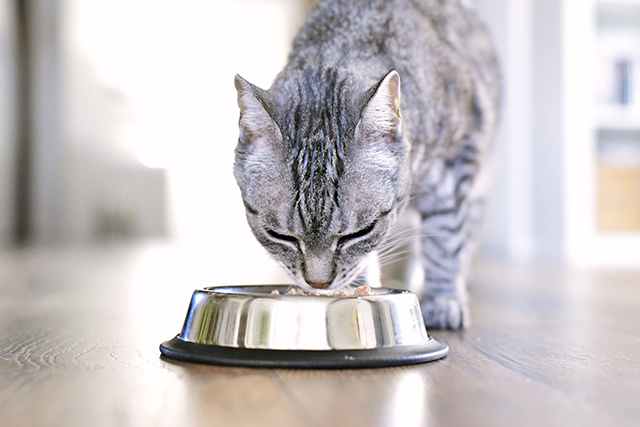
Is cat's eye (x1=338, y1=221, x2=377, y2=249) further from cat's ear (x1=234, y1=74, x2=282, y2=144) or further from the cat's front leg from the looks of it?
the cat's front leg

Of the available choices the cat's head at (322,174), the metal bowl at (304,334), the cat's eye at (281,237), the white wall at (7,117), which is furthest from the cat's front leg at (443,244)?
the white wall at (7,117)

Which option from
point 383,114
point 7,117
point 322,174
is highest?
point 7,117

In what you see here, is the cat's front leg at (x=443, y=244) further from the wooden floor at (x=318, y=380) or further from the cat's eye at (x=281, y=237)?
the cat's eye at (x=281, y=237)

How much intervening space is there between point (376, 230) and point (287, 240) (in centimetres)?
18

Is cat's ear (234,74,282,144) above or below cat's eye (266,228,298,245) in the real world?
above

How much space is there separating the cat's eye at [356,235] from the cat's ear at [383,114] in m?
0.18

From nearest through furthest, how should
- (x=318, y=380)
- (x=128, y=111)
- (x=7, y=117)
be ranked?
1. (x=318, y=380)
2. (x=7, y=117)
3. (x=128, y=111)

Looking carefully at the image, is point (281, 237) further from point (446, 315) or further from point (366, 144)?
point (446, 315)

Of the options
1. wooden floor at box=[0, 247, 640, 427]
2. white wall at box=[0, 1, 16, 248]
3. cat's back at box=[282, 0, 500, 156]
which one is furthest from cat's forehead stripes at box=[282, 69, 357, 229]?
white wall at box=[0, 1, 16, 248]

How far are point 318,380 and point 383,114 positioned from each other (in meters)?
0.58

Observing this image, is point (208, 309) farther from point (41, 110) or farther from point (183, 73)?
point (41, 110)

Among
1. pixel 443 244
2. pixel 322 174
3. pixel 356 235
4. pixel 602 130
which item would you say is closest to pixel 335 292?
pixel 356 235

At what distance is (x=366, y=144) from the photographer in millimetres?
1276

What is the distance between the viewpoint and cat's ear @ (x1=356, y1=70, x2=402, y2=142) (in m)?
1.22
